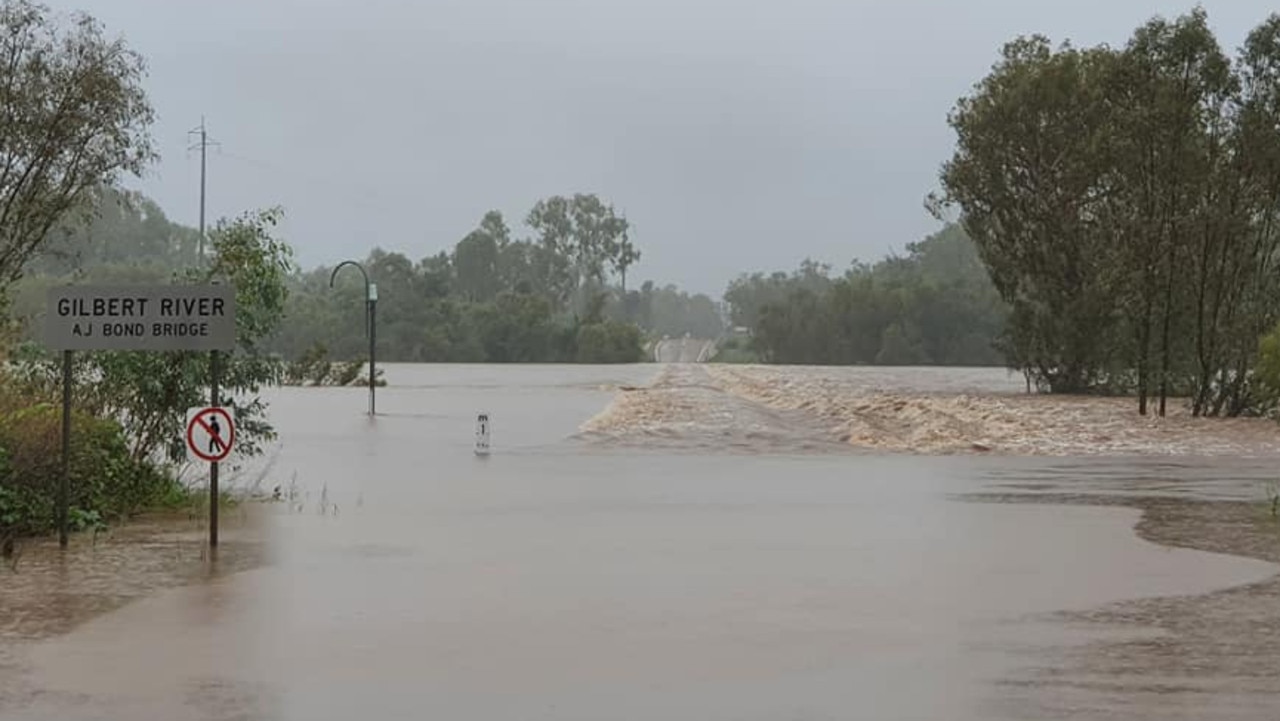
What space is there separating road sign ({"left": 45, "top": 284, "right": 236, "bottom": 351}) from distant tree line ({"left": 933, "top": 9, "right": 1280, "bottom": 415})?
22133 mm

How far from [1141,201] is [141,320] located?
30.4 meters

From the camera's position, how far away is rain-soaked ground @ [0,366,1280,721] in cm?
723

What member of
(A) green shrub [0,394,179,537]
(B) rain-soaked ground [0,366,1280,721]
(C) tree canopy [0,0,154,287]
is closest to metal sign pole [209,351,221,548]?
(B) rain-soaked ground [0,366,1280,721]

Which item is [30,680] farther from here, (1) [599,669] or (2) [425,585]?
(2) [425,585]

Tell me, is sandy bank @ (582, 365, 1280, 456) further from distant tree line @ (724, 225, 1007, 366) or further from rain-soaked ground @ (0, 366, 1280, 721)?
distant tree line @ (724, 225, 1007, 366)

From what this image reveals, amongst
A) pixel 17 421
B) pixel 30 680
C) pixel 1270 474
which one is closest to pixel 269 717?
pixel 30 680

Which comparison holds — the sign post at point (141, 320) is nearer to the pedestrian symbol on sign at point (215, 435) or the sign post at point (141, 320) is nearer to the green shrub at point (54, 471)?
A: the pedestrian symbol on sign at point (215, 435)

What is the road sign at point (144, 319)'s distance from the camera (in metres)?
12.1

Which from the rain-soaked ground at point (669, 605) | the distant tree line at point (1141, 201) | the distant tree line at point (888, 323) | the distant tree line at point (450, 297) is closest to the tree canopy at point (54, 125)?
the rain-soaked ground at point (669, 605)

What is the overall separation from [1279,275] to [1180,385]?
274 inches

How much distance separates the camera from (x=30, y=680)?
24.6 feet

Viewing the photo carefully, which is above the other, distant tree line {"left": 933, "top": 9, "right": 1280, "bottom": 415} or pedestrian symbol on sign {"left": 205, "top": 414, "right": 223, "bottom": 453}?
distant tree line {"left": 933, "top": 9, "right": 1280, "bottom": 415}

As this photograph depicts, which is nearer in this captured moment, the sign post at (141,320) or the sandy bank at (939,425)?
the sign post at (141,320)

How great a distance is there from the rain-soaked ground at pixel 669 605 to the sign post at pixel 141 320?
1777mm
